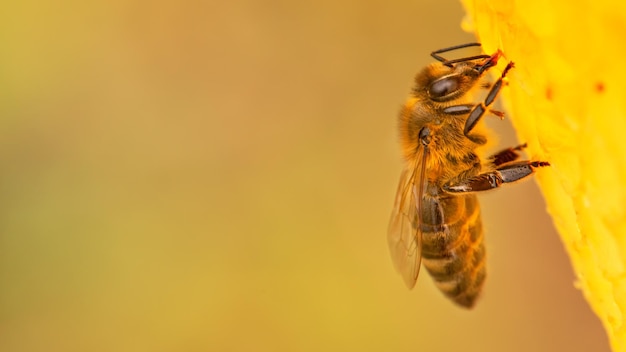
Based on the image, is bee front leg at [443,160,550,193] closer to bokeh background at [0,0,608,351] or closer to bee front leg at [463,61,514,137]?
bee front leg at [463,61,514,137]

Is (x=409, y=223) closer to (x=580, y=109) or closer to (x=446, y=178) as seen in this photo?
(x=446, y=178)

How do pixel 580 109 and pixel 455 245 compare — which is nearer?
pixel 580 109

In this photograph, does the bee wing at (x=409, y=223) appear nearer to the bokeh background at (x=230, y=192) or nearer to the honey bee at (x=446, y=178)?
the honey bee at (x=446, y=178)

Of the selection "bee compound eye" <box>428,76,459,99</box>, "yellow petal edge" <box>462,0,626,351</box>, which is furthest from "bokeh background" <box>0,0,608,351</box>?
"yellow petal edge" <box>462,0,626,351</box>

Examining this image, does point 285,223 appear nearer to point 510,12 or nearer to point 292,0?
point 292,0

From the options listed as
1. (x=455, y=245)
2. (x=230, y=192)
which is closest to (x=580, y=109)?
(x=455, y=245)

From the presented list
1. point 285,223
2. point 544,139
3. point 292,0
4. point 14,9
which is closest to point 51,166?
point 14,9

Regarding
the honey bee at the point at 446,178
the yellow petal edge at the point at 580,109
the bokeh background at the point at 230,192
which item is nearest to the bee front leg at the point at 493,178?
the honey bee at the point at 446,178
